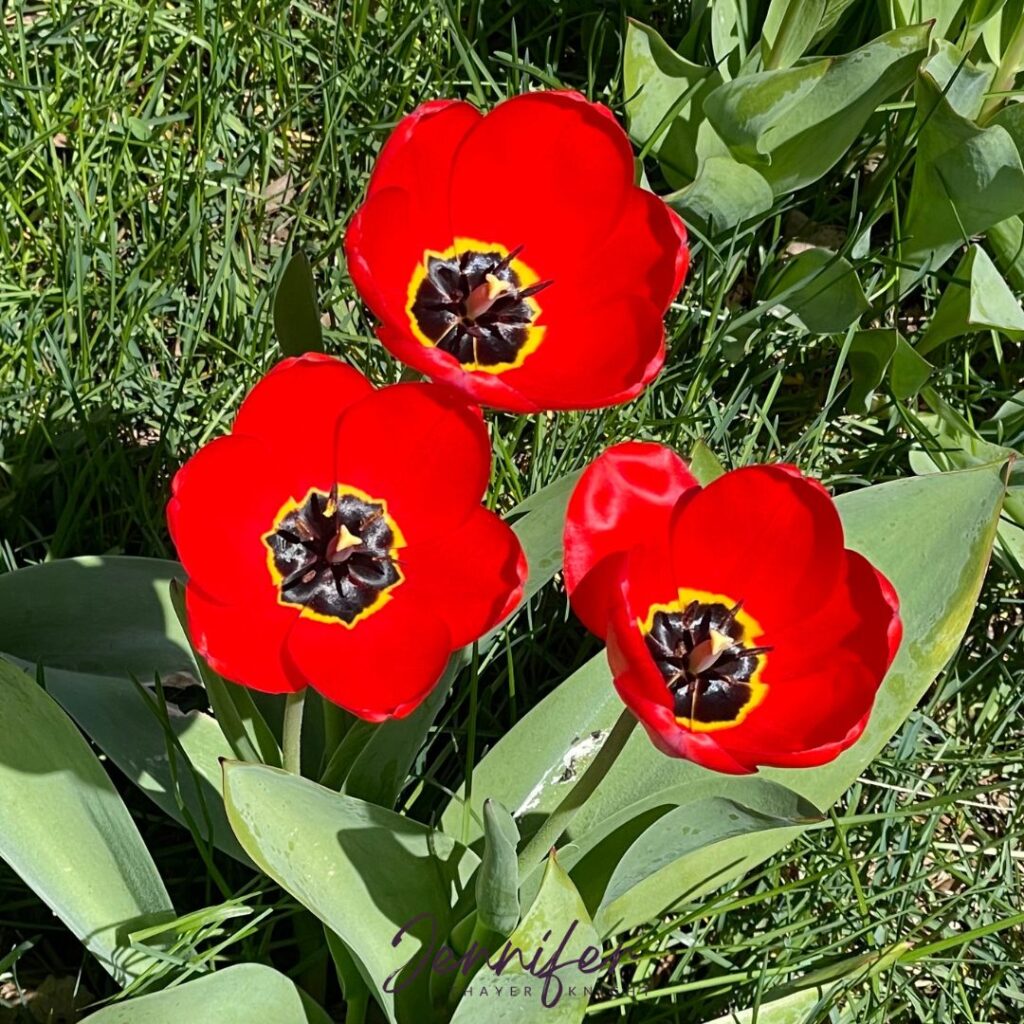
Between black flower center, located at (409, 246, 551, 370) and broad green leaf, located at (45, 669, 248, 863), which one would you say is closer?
black flower center, located at (409, 246, 551, 370)

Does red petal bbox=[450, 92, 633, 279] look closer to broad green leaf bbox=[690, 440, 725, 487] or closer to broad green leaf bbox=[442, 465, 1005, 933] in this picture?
broad green leaf bbox=[690, 440, 725, 487]

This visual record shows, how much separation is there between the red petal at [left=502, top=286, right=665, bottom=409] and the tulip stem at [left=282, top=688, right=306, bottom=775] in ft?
1.24

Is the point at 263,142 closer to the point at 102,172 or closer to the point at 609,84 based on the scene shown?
the point at 102,172

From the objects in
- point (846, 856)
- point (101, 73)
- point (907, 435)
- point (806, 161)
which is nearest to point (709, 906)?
point (846, 856)

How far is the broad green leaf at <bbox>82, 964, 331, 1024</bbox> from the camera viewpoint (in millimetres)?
1312

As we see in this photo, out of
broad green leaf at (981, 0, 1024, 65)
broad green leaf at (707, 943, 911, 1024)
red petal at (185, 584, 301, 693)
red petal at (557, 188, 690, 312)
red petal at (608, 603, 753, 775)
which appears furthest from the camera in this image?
broad green leaf at (981, 0, 1024, 65)

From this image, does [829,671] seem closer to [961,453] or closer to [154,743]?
[154,743]

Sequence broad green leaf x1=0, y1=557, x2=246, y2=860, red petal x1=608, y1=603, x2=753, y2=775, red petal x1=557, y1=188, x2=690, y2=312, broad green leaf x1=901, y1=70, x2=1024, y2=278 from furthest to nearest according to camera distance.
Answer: broad green leaf x1=901, y1=70, x2=1024, y2=278, broad green leaf x1=0, y1=557, x2=246, y2=860, red petal x1=557, y1=188, x2=690, y2=312, red petal x1=608, y1=603, x2=753, y2=775

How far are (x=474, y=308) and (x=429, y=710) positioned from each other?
1.50 ft

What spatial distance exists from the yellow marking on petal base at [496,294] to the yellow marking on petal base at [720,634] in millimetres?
298

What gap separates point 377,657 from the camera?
1270 millimetres

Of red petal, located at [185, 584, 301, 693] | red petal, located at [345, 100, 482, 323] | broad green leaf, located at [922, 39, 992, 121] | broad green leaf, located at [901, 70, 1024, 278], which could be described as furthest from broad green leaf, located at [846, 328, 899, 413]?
red petal, located at [185, 584, 301, 693]

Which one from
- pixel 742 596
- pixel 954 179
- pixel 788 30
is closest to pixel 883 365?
pixel 954 179

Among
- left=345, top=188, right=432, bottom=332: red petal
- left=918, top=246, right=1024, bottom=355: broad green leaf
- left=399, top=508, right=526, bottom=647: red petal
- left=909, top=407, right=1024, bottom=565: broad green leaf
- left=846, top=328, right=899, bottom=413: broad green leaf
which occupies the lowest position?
left=909, top=407, right=1024, bottom=565: broad green leaf
